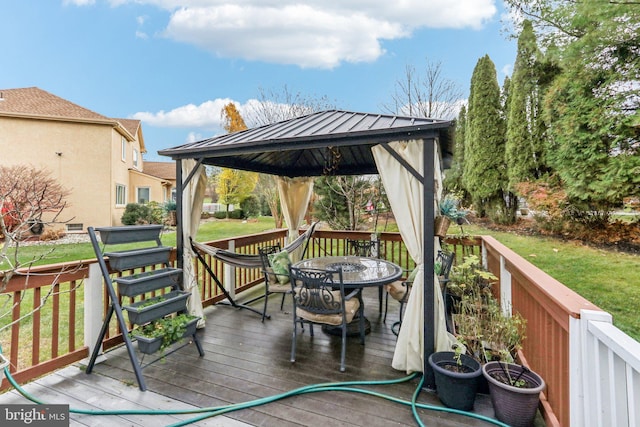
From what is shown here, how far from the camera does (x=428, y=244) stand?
8.44ft

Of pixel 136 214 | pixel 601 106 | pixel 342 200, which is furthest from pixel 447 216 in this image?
pixel 136 214

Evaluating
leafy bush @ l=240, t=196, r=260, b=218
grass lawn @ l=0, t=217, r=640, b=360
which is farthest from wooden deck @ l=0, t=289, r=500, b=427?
leafy bush @ l=240, t=196, r=260, b=218

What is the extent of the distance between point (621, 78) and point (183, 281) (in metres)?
8.42

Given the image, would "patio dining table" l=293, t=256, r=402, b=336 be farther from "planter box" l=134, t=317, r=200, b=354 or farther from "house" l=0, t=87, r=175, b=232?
"house" l=0, t=87, r=175, b=232

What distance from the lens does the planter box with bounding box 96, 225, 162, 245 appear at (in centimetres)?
269

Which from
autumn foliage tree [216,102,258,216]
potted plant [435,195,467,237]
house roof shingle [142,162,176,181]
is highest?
house roof shingle [142,162,176,181]

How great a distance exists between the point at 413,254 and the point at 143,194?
16.2 metres

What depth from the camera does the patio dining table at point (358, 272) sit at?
10.2 feet

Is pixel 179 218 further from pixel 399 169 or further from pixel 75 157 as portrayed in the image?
pixel 75 157

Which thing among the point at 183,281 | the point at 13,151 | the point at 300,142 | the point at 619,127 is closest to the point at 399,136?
the point at 300,142

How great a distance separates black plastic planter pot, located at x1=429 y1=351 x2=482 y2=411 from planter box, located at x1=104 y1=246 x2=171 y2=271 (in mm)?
2735

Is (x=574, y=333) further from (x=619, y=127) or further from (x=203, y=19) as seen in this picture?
(x=203, y=19)

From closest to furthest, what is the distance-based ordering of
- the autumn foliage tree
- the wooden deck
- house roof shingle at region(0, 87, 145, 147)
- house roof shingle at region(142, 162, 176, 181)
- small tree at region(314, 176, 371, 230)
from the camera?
the wooden deck, small tree at region(314, 176, 371, 230), house roof shingle at region(0, 87, 145, 147), the autumn foliage tree, house roof shingle at region(142, 162, 176, 181)

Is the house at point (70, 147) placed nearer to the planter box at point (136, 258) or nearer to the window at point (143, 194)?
the window at point (143, 194)
